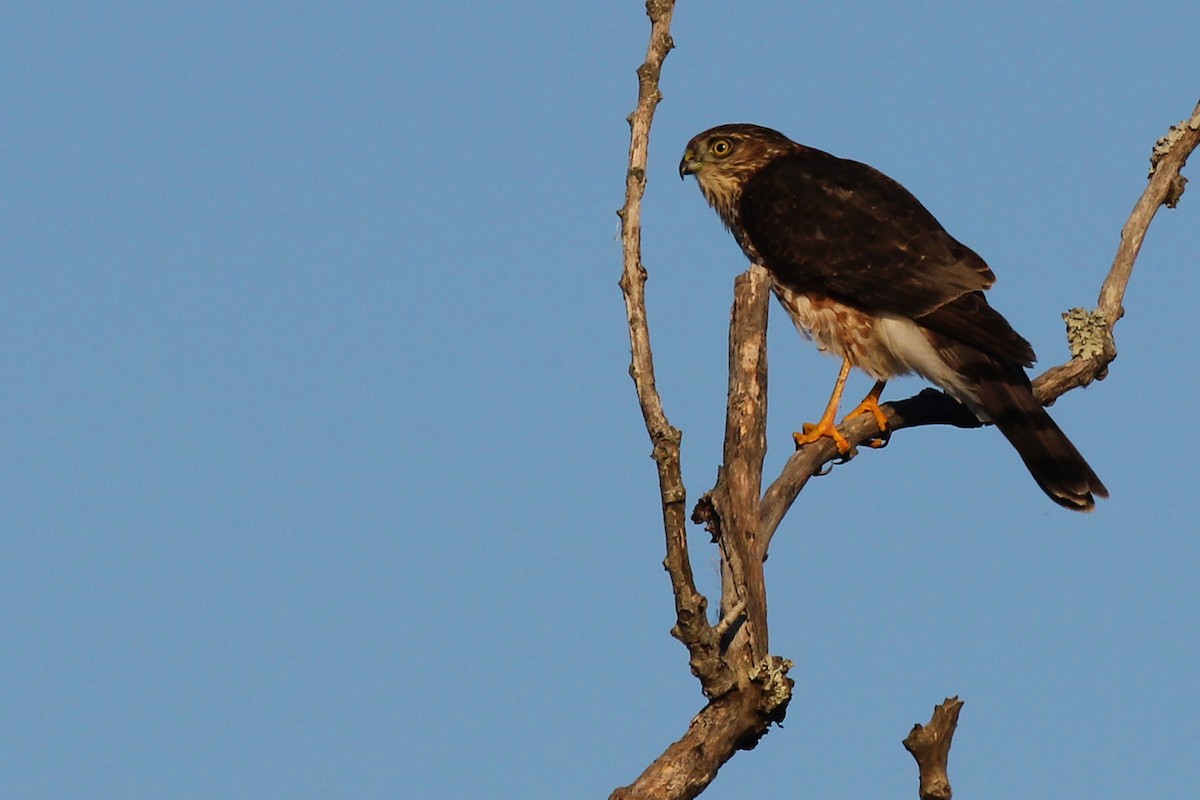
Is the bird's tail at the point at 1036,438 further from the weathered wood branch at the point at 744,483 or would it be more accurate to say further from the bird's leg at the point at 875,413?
the weathered wood branch at the point at 744,483

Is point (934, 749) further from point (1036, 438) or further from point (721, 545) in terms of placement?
point (1036, 438)

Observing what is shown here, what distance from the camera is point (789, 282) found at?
7.64 metres

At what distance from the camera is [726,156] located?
871cm

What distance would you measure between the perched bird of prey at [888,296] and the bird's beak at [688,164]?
18.1 inches

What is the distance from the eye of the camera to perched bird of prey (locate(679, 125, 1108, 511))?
22.0 feet

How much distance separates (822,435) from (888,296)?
1.04 metres

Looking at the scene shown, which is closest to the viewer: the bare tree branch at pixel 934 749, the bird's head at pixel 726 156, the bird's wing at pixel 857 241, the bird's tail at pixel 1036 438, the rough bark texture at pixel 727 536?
the bare tree branch at pixel 934 749

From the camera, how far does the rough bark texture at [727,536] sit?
15.2ft

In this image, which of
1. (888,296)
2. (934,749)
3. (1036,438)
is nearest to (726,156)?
(888,296)

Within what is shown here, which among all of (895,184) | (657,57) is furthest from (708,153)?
(657,57)

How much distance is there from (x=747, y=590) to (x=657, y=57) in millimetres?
1930

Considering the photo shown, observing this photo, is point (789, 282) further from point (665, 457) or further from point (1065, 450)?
point (665, 457)

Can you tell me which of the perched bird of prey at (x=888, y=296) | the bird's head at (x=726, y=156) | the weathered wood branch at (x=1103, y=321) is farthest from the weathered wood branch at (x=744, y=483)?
the bird's head at (x=726, y=156)

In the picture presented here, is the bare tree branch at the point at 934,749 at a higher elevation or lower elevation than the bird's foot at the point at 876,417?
lower
